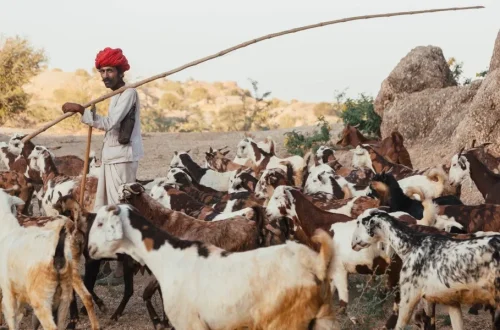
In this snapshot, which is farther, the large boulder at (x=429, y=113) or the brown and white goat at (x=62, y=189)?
the large boulder at (x=429, y=113)

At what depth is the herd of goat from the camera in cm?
564

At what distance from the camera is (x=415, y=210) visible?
9750 mm

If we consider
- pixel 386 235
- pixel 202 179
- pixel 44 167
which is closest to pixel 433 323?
pixel 386 235

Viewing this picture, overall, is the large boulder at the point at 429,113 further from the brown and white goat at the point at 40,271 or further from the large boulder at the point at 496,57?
the brown and white goat at the point at 40,271

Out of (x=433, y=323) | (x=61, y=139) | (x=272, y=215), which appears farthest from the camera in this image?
(x=61, y=139)

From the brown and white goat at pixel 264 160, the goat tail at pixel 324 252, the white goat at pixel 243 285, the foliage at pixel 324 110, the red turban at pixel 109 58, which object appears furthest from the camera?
the foliage at pixel 324 110

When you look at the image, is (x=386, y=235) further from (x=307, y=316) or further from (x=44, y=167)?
(x=44, y=167)

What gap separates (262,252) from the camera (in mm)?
5746

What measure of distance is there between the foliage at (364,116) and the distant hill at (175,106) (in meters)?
13.7

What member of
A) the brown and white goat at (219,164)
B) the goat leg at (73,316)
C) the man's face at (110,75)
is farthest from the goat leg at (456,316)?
the brown and white goat at (219,164)

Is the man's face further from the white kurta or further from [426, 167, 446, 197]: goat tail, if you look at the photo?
[426, 167, 446, 197]: goat tail

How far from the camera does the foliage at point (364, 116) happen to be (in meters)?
21.7

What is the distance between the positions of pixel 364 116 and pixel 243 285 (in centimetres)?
1695

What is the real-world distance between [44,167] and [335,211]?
5.72 m
